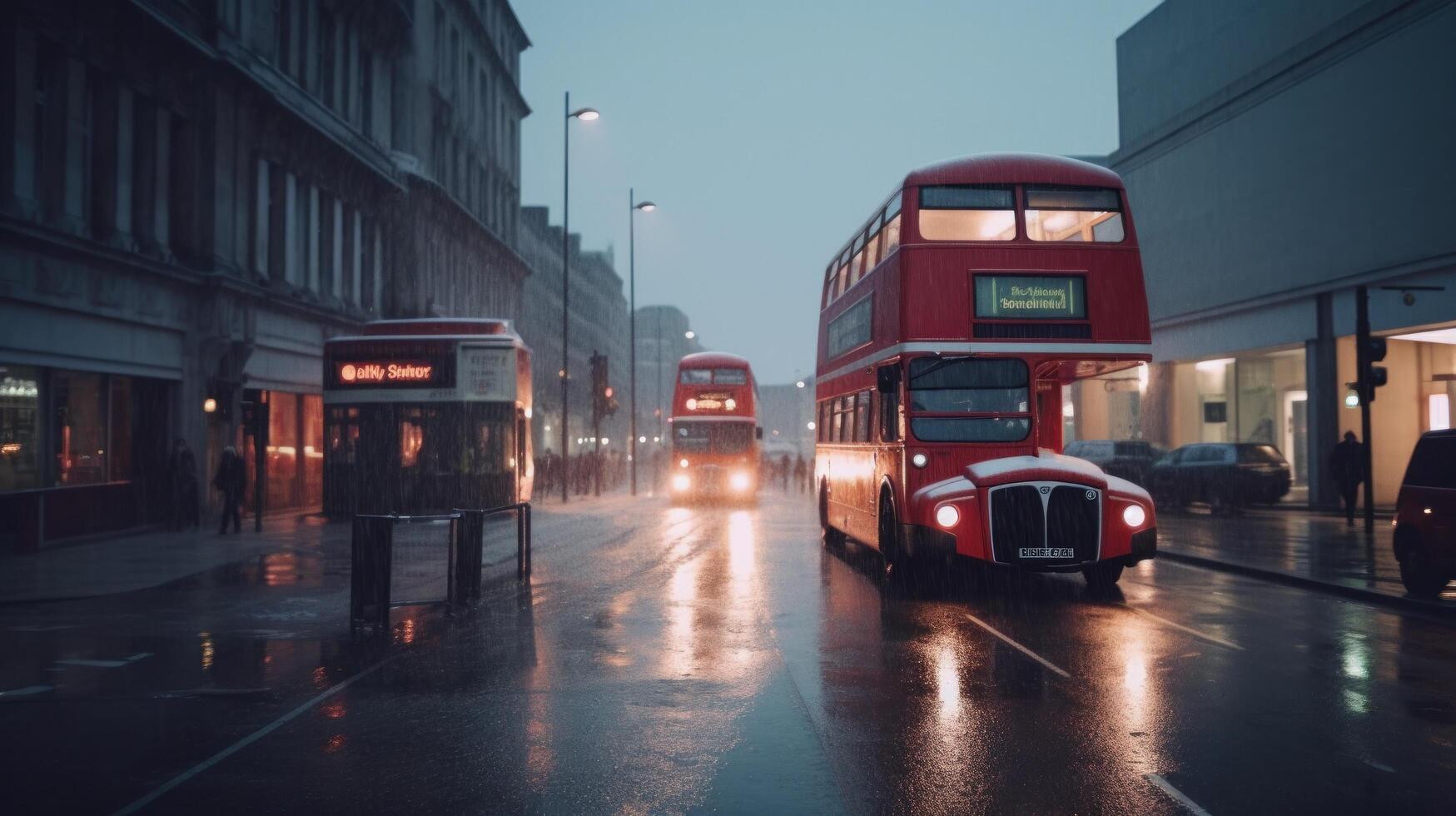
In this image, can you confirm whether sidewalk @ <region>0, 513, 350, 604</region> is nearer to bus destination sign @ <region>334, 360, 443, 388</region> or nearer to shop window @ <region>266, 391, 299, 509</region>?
bus destination sign @ <region>334, 360, 443, 388</region>

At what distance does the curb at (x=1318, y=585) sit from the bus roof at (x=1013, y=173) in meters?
5.02

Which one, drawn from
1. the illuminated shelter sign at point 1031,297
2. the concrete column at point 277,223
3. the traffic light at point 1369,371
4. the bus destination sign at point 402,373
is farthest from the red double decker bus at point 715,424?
the illuminated shelter sign at point 1031,297

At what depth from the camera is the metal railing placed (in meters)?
10.7

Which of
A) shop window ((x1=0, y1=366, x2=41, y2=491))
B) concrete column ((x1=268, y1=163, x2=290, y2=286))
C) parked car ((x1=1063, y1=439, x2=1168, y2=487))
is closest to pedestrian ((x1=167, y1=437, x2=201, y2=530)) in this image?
shop window ((x1=0, y1=366, x2=41, y2=491))

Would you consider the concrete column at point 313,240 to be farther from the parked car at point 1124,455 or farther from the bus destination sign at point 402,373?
the parked car at point 1124,455

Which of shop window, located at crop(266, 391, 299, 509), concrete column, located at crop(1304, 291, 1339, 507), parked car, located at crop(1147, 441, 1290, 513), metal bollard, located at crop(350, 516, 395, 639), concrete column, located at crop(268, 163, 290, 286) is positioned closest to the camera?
metal bollard, located at crop(350, 516, 395, 639)

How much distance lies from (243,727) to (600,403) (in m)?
33.7

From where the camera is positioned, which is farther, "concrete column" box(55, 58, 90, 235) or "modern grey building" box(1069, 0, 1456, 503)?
"modern grey building" box(1069, 0, 1456, 503)

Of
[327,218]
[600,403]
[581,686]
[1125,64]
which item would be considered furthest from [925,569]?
[1125,64]

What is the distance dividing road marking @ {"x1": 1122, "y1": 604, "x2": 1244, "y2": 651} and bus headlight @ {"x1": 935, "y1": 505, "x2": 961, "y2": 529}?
6.52ft

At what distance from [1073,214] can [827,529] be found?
877 cm

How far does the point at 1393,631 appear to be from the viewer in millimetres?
10461

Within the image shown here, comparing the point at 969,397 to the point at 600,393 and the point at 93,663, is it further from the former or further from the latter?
the point at 600,393

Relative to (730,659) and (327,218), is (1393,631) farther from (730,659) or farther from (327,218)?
(327,218)
